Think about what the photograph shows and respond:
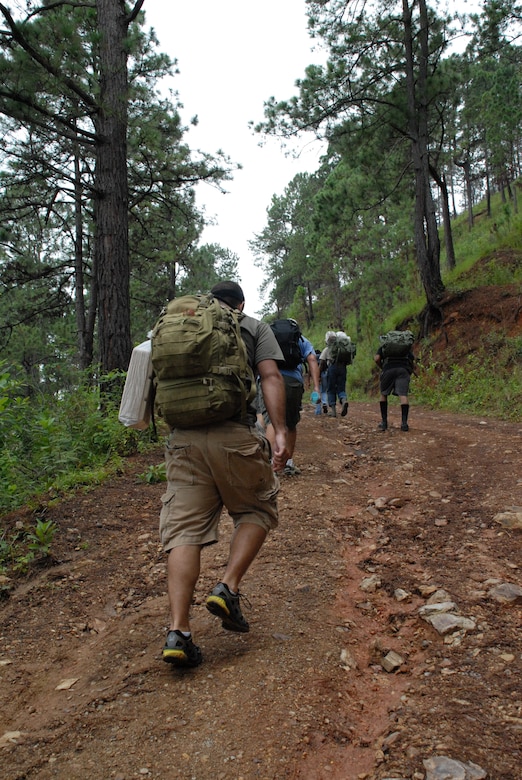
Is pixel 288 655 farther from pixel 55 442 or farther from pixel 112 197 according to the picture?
pixel 112 197

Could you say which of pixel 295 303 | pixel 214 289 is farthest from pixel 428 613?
pixel 295 303

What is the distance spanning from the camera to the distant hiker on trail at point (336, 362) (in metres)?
10.4

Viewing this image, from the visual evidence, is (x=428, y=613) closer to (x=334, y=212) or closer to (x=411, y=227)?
(x=334, y=212)

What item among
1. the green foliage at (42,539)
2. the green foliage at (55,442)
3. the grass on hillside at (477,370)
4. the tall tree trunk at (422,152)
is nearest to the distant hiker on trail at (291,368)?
the green foliage at (55,442)

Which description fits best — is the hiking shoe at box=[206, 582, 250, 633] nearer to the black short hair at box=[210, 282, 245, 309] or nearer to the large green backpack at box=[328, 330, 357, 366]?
the black short hair at box=[210, 282, 245, 309]

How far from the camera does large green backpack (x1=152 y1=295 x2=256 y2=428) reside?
2.47 m

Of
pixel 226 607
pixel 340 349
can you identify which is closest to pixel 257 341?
pixel 226 607

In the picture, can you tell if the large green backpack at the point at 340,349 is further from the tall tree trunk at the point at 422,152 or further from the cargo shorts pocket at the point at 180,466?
the cargo shorts pocket at the point at 180,466

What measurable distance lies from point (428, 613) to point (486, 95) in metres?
28.6

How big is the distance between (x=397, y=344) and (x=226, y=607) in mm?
6441

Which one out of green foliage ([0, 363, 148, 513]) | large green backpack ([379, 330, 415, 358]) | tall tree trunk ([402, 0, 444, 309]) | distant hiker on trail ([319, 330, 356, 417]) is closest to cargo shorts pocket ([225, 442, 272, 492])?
green foliage ([0, 363, 148, 513])

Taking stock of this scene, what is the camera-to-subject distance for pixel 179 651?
2326mm

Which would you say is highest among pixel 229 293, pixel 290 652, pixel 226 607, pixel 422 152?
pixel 422 152

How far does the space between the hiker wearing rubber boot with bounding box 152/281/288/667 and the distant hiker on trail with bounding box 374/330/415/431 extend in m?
5.93
